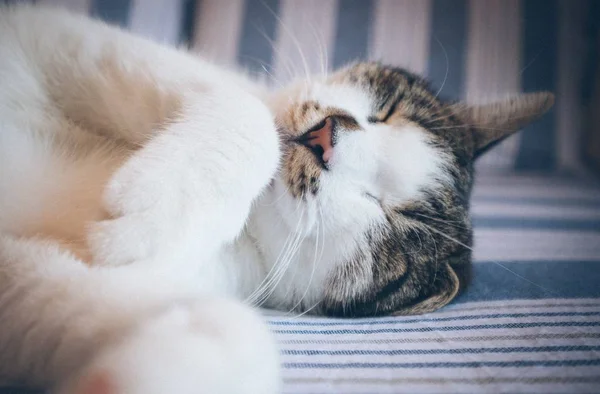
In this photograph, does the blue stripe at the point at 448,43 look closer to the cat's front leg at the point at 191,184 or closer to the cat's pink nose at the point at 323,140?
the cat's pink nose at the point at 323,140

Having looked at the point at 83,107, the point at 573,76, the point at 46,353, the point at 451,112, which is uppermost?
the point at 573,76

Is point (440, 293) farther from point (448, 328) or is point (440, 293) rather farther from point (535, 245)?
point (535, 245)

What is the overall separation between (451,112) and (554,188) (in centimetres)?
71

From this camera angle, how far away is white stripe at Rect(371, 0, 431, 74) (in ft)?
4.85

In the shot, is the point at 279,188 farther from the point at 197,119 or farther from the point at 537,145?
the point at 537,145

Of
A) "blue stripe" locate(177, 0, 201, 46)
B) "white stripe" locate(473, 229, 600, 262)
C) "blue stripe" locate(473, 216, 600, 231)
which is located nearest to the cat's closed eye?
"white stripe" locate(473, 229, 600, 262)

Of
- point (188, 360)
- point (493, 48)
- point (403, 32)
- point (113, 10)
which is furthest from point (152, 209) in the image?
point (493, 48)

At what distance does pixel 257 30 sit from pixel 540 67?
974 millimetres

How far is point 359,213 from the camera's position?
74cm

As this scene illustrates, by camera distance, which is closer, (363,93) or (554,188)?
(363,93)

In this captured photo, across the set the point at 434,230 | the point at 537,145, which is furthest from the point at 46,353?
the point at 537,145

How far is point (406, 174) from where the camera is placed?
768 mm

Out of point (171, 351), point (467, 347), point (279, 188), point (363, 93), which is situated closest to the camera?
point (171, 351)

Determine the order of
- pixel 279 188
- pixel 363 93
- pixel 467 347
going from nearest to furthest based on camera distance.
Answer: pixel 467 347 < pixel 279 188 < pixel 363 93
